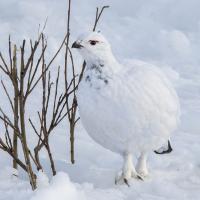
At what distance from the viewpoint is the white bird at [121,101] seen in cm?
271

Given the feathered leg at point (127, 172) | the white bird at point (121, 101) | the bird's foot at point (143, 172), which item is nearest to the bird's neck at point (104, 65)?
the white bird at point (121, 101)

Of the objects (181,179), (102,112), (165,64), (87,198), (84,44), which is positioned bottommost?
(165,64)

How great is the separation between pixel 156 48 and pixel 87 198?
4.78 m

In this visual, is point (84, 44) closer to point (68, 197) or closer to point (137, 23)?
point (68, 197)

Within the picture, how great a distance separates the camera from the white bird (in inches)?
107

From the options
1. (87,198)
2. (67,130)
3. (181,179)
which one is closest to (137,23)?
(67,130)

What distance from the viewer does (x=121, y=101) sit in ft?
8.87

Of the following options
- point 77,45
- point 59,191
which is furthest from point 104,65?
point 59,191

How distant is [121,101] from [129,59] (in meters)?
0.40

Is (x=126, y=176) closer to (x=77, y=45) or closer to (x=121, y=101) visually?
(x=121, y=101)

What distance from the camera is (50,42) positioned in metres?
6.89

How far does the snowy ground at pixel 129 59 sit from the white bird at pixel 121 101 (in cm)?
Result: 26

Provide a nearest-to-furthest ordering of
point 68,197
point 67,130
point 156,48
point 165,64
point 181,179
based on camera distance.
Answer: point 68,197 < point 181,179 < point 67,130 < point 165,64 < point 156,48

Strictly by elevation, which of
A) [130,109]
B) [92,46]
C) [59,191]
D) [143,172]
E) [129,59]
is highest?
[92,46]
